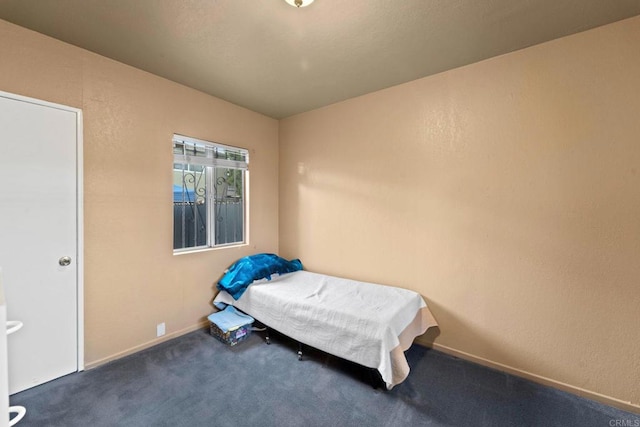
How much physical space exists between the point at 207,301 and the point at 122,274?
3.00 feet

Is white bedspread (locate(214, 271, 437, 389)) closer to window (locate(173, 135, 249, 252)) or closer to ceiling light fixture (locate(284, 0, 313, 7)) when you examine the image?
window (locate(173, 135, 249, 252))

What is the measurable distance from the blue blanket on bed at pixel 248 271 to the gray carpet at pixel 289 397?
695 millimetres

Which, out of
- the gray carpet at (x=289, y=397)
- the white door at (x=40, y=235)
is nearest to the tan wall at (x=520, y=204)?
the gray carpet at (x=289, y=397)

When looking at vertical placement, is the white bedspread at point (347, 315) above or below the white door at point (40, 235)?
below

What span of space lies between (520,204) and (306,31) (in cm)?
210

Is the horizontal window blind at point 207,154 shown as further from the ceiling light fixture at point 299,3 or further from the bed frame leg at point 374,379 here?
the bed frame leg at point 374,379

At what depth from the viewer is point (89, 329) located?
2.16m

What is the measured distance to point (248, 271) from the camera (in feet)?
9.58

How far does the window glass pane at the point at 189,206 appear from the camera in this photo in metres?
2.78

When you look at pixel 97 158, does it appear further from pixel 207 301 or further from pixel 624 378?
pixel 624 378

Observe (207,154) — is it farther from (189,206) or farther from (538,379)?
(538,379)

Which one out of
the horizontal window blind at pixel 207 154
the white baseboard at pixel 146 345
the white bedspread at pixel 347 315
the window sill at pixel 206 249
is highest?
the horizontal window blind at pixel 207 154

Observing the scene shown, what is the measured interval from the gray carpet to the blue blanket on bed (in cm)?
69

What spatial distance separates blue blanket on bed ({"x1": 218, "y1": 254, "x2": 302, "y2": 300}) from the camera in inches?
112
